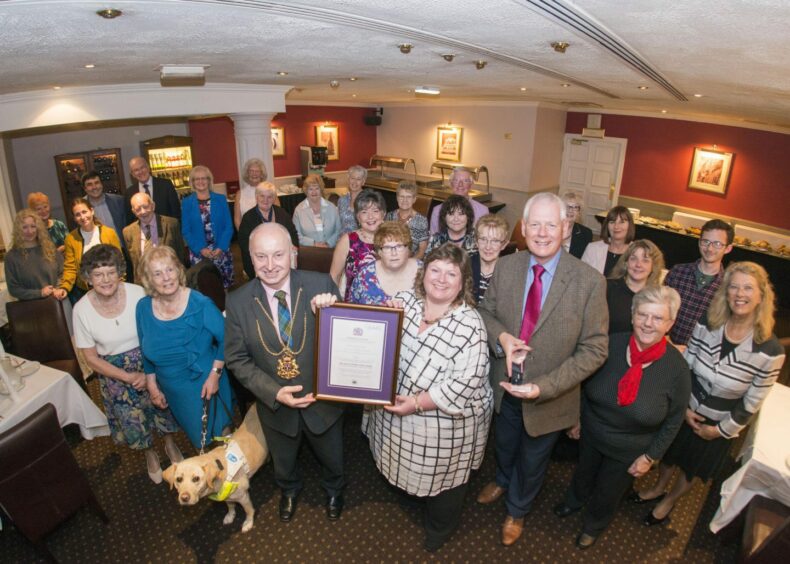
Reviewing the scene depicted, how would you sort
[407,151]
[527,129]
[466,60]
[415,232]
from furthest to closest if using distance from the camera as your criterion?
[407,151] < [527,129] < [415,232] < [466,60]

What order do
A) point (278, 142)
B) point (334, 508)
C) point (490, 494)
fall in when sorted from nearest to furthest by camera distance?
point (334, 508)
point (490, 494)
point (278, 142)

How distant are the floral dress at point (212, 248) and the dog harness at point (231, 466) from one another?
8.33ft

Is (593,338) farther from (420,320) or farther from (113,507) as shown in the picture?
(113,507)

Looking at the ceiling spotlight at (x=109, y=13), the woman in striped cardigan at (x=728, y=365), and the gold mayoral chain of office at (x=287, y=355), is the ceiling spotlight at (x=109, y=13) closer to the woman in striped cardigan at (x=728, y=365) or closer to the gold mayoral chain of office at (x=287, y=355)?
the gold mayoral chain of office at (x=287, y=355)

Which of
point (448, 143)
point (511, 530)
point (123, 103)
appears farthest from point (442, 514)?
point (448, 143)

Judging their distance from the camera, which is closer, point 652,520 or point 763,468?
point 763,468

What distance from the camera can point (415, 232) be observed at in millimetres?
4371

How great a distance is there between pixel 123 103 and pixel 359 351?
4230 mm

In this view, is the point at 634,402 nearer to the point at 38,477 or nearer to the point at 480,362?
the point at 480,362

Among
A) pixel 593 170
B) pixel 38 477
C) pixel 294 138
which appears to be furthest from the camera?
pixel 294 138

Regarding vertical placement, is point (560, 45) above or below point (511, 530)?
above

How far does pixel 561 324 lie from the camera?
2.20 metres

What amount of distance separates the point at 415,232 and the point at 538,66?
1.75m

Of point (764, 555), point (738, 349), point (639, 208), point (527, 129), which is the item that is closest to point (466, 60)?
point (738, 349)
